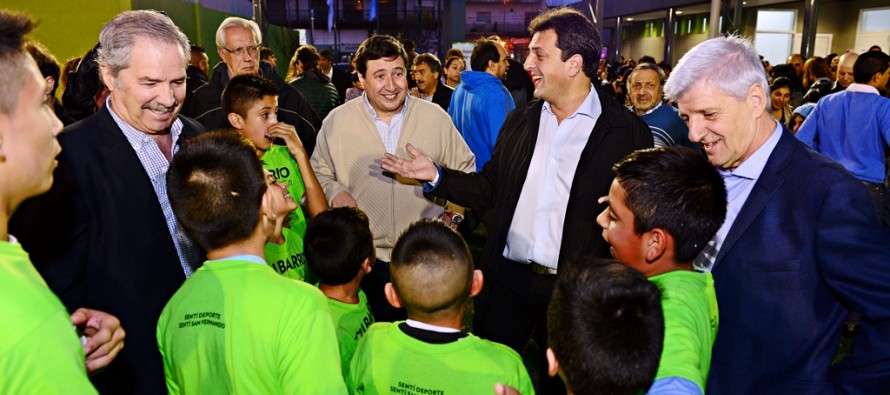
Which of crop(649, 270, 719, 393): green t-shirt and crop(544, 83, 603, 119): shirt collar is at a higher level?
crop(544, 83, 603, 119): shirt collar

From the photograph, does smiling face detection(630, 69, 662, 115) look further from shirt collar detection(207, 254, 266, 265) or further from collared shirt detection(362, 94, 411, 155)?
shirt collar detection(207, 254, 266, 265)

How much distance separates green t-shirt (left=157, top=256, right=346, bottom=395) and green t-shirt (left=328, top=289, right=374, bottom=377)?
763mm

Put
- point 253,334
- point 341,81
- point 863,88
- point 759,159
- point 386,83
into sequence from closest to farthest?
point 253,334
point 759,159
point 386,83
point 863,88
point 341,81

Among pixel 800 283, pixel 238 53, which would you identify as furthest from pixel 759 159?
pixel 238 53

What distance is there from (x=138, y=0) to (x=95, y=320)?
9356mm

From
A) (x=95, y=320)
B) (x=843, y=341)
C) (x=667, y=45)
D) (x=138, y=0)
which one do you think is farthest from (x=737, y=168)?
(x=667, y=45)

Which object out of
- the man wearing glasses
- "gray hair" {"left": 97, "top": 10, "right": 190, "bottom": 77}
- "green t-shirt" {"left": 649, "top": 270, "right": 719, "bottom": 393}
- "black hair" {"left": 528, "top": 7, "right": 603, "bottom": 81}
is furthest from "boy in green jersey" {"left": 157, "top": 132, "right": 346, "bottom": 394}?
the man wearing glasses

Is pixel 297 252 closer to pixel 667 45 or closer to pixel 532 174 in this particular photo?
pixel 532 174

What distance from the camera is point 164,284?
2.29 m

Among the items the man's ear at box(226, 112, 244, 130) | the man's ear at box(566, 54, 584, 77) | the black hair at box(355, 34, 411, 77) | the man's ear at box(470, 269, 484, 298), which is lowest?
the man's ear at box(470, 269, 484, 298)

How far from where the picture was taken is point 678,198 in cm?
175

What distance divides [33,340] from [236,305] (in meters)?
0.74

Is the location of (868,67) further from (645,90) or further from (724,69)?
(724,69)

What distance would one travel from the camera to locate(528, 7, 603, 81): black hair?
9.59ft
